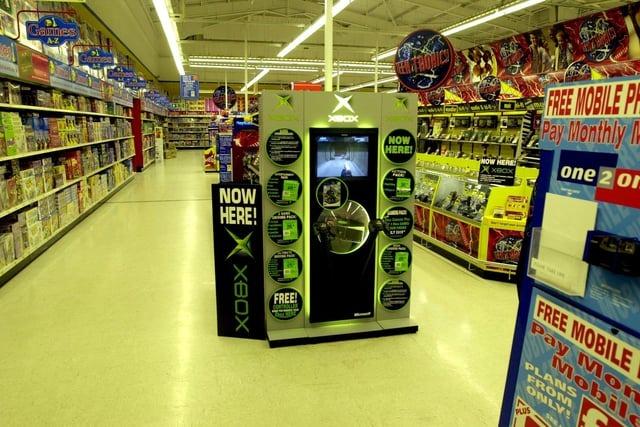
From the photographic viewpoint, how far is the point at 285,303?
3.57 meters

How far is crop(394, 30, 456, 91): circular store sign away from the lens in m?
4.64

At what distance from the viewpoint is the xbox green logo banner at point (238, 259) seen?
11.2 feet

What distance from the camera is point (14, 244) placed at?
505 cm

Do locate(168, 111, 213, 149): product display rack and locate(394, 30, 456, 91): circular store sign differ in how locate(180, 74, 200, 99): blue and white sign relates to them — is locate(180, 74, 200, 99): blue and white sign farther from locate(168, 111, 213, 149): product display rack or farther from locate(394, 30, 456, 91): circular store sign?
locate(394, 30, 456, 91): circular store sign

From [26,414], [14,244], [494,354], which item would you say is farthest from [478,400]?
[14,244]

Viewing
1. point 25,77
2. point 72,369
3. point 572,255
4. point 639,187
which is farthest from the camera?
point 25,77

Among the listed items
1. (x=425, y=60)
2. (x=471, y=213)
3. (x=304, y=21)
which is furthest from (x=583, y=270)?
(x=304, y=21)

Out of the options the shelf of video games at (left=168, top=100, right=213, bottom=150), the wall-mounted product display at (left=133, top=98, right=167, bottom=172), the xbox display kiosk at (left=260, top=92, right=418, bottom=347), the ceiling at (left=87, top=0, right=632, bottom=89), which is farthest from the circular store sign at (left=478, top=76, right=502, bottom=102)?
the shelf of video games at (left=168, top=100, right=213, bottom=150)

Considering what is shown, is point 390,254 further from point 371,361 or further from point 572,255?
point 572,255

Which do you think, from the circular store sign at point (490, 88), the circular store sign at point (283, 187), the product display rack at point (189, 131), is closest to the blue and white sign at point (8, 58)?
the circular store sign at point (283, 187)

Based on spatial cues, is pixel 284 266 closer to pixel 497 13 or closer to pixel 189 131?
pixel 497 13

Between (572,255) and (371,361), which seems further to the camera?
(371,361)

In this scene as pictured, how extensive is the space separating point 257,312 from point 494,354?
1855 millimetres

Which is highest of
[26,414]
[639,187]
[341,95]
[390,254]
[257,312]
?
[341,95]
